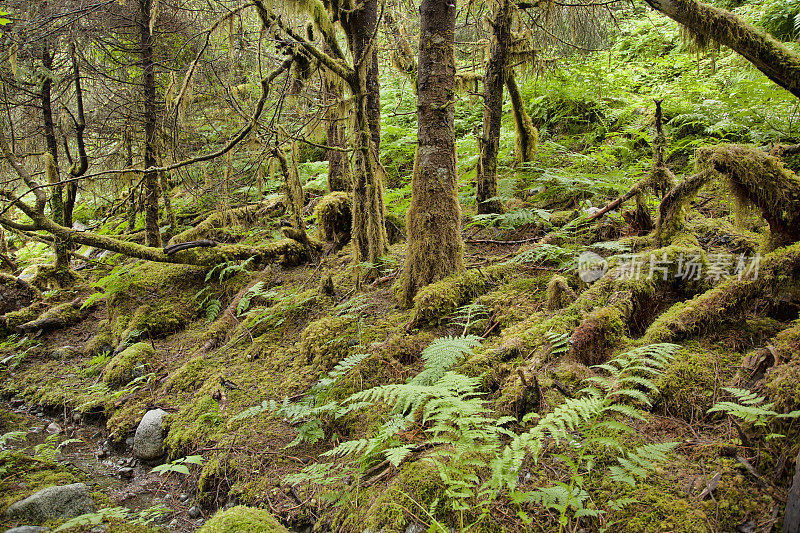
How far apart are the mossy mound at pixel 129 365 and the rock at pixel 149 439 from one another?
1.45 meters

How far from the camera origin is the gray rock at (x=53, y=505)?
2.97m

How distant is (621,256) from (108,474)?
5316 millimetres

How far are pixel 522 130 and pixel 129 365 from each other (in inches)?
271

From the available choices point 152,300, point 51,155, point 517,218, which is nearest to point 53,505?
point 152,300

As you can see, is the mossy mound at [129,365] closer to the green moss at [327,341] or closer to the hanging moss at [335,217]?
the green moss at [327,341]

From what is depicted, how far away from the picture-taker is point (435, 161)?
4297mm

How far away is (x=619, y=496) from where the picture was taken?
6.79ft

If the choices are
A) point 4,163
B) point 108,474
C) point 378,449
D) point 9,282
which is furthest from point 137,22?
point 378,449

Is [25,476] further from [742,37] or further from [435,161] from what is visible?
[742,37]

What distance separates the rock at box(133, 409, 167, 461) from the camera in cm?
426

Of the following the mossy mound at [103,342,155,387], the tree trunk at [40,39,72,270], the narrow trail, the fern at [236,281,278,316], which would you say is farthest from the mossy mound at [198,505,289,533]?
the tree trunk at [40,39,72,270]

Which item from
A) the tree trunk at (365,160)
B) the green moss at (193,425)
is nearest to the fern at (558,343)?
the tree trunk at (365,160)

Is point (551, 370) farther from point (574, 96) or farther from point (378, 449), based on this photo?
point (574, 96)

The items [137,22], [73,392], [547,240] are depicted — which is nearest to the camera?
[547,240]
